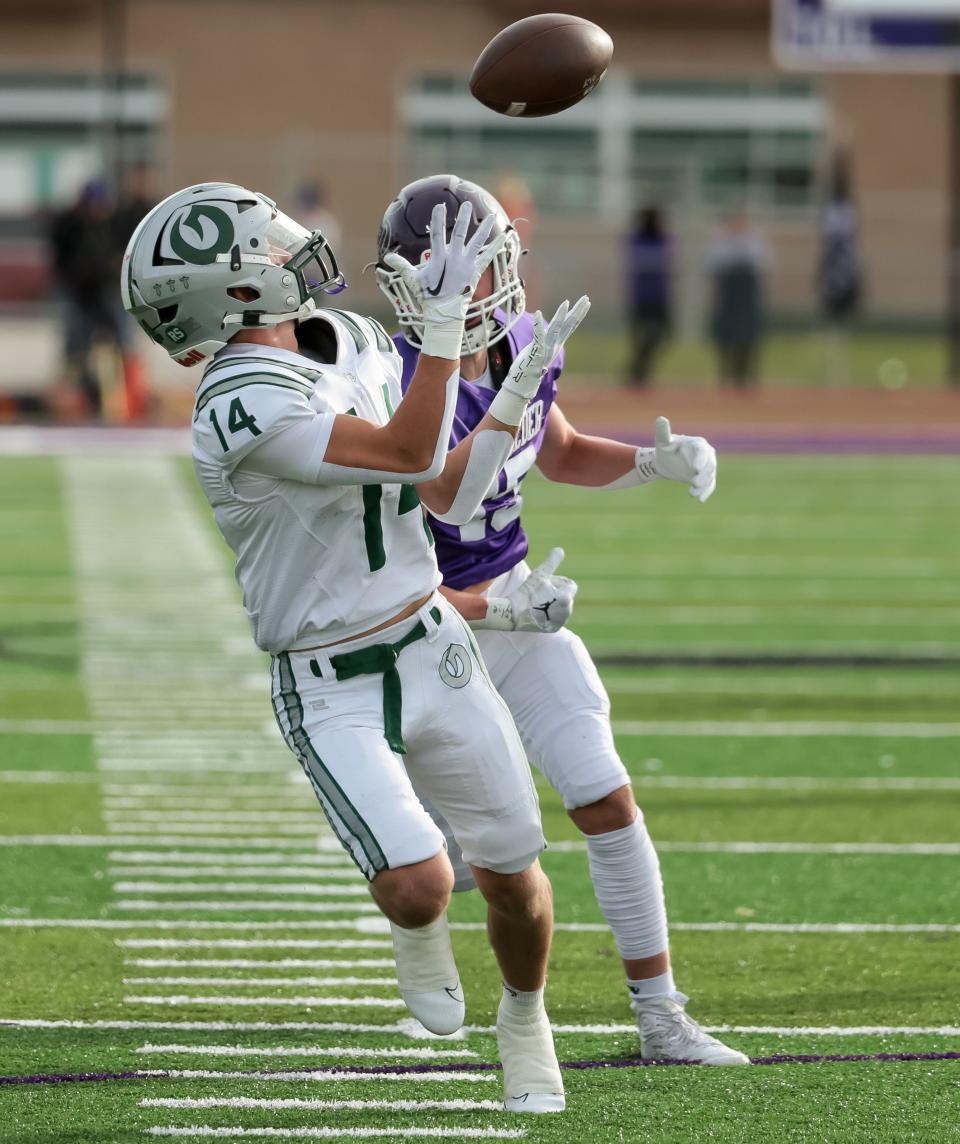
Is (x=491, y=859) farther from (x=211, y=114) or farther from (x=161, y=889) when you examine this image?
(x=211, y=114)

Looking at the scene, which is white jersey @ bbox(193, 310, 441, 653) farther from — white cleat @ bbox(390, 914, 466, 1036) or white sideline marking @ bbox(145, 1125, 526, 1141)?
white sideline marking @ bbox(145, 1125, 526, 1141)

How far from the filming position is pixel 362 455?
151 inches

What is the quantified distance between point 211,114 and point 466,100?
3880mm

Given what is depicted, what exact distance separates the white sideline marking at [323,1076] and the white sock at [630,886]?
0.43m

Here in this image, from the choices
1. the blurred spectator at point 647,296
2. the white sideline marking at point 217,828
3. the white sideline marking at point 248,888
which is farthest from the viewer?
the blurred spectator at point 647,296

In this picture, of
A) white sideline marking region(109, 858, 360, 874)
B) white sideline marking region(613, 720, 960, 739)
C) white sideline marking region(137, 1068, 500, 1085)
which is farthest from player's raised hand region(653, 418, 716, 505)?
white sideline marking region(613, 720, 960, 739)

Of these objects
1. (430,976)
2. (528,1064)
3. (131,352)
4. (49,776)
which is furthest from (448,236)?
(131,352)

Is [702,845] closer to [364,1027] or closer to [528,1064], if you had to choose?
[364,1027]

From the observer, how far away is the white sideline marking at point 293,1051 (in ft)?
14.7

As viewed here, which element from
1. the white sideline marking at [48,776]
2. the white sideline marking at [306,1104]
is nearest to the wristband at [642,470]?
the white sideline marking at [306,1104]

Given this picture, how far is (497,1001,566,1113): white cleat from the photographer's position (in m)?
4.07

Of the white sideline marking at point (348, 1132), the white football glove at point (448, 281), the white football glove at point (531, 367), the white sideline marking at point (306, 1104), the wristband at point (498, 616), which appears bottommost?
the white sideline marking at point (306, 1104)

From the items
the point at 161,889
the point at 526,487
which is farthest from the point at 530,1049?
the point at 526,487

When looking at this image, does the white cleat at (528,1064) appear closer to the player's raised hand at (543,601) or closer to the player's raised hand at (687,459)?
the player's raised hand at (543,601)
